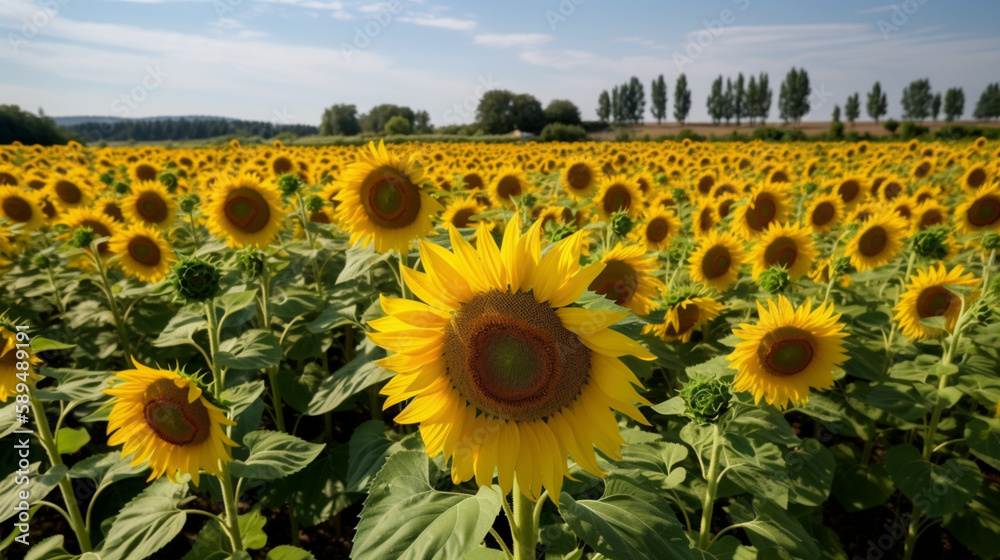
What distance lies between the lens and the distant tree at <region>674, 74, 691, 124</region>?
6197cm

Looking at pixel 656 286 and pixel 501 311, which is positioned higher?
pixel 501 311

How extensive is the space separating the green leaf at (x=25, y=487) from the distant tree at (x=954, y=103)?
77147 millimetres

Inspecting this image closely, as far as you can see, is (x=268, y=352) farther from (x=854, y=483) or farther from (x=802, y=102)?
(x=802, y=102)

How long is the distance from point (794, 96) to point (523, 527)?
7009 cm

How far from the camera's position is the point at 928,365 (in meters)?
3.24

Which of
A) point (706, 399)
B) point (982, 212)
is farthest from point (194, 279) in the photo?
point (982, 212)

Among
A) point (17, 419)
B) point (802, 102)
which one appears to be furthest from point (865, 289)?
point (802, 102)

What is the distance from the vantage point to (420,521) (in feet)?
4.98

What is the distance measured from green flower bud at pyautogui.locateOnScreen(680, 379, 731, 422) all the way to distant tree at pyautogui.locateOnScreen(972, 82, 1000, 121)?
207ft

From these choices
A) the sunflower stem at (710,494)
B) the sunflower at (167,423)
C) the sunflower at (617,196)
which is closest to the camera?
the sunflower at (167,423)

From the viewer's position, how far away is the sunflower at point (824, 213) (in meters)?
6.30

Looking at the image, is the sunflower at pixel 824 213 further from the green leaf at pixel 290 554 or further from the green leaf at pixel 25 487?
the green leaf at pixel 25 487

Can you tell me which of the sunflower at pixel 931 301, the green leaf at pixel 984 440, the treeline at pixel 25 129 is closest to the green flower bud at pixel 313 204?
the sunflower at pixel 931 301

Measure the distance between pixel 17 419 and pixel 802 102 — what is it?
2767 inches
